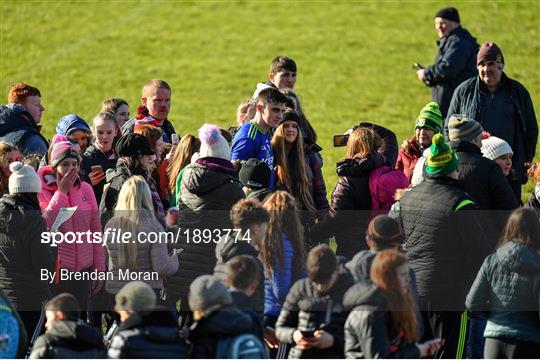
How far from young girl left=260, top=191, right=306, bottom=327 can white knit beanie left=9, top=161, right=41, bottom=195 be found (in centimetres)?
178

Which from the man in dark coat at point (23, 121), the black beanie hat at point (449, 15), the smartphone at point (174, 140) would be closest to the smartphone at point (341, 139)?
the smartphone at point (174, 140)

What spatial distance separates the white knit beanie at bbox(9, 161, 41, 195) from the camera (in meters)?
9.62

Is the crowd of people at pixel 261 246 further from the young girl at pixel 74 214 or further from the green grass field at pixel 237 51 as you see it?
the green grass field at pixel 237 51

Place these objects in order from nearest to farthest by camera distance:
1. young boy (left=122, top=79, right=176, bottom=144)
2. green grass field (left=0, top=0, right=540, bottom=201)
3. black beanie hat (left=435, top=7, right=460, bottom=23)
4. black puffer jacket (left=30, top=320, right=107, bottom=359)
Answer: black puffer jacket (left=30, top=320, right=107, bottom=359)
young boy (left=122, top=79, right=176, bottom=144)
black beanie hat (left=435, top=7, right=460, bottom=23)
green grass field (left=0, top=0, right=540, bottom=201)

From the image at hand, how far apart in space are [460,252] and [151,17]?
71.9 ft

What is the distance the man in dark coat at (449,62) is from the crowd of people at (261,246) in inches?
147

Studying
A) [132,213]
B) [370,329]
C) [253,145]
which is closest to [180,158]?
[253,145]

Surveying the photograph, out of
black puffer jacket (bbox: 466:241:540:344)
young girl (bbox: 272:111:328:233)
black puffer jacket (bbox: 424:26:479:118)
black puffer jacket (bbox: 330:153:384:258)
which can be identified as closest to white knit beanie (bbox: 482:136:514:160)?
black puffer jacket (bbox: 330:153:384:258)

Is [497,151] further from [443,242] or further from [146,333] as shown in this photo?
[146,333]

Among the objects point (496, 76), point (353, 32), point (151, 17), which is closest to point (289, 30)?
point (353, 32)

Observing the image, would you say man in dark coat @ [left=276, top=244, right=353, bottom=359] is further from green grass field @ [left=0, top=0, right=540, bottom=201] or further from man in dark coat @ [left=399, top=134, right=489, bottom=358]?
green grass field @ [left=0, top=0, right=540, bottom=201]

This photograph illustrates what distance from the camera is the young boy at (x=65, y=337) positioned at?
805 centimetres

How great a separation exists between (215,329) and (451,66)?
27.9 ft

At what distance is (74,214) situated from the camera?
10.1 metres
